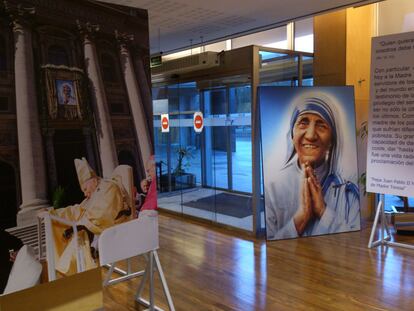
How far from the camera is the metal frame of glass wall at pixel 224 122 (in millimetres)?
5102

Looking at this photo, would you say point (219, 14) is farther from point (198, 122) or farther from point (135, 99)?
point (135, 99)

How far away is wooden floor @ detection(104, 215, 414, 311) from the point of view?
130 inches

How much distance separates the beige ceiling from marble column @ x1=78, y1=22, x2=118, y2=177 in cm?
175

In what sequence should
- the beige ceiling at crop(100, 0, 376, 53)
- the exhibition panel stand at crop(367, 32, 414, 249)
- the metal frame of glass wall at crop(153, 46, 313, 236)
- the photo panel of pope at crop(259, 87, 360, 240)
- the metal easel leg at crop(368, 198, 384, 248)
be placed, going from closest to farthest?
1. the beige ceiling at crop(100, 0, 376, 53)
2. the exhibition panel stand at crop(367, 32, 414, 249)
3. the metal easel leg at crop(368, 198, 384, 248)
4. the photo panel of pope at crop(259, 87, 360, 240)
5. the metal frame of glass wall at crop(153, 46, 313, 236)

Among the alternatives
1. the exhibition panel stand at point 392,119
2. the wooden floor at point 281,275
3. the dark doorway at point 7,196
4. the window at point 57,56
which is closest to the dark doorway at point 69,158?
the dark doorway at point 7,196

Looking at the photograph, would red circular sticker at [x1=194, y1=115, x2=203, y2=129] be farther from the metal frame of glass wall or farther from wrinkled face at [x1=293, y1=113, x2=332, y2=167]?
wrinkled face at [x1=293, y1=113, x2=332, y2=167]

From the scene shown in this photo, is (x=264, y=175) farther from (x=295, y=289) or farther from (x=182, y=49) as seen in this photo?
(x=182, y=49)

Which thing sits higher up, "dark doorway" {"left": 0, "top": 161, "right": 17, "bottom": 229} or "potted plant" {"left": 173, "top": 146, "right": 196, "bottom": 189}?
"dark doorway" {"left": 0, "top": 161, "right": 17, "bottom": 229}

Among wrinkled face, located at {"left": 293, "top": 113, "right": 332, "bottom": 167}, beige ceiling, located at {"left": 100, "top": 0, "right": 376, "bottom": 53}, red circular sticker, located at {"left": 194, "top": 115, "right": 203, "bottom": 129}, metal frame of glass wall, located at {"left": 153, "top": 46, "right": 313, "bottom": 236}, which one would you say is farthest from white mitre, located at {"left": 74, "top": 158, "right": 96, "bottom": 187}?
red circular sticker, located at {"left": 194, "top": 115, "right": 203, "bottom": 129}

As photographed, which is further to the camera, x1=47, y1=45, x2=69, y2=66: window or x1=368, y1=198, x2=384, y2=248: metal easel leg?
x1=368, y1=198, x2=384, y2=248: metal easel leg

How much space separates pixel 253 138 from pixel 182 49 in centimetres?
232

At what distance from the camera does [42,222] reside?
6.44ft

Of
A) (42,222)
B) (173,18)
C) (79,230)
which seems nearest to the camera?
(42,222)

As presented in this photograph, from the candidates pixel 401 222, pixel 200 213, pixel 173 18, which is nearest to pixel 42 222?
pixel 173 18
